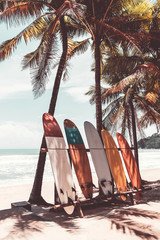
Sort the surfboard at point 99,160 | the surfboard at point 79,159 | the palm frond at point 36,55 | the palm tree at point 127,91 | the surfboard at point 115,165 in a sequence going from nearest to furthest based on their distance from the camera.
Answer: the surfboard at point 79,159
the surfboard at point 99,160
the surfboard at point 115,165
the palm frond at point 36,55
the palm tree at point 127,91

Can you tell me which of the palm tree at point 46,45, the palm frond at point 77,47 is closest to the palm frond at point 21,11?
the palm tree at point 46,45

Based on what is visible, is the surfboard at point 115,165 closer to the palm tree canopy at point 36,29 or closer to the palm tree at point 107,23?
the palm tree at point 107,23

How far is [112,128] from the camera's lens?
1441 centimetres

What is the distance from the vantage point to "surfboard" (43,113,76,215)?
5.08m

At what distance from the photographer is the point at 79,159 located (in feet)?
19.5

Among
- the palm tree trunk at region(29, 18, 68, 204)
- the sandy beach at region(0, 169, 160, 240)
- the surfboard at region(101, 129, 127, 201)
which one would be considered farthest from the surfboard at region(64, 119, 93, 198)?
the palm tree trunk at region(29, 18, 68, 204)

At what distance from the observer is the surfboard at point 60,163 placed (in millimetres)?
5082

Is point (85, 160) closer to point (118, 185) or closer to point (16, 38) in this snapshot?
point (118, 185)

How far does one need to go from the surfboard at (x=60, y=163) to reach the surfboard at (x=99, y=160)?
3.13 ft

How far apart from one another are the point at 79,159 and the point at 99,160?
68cm

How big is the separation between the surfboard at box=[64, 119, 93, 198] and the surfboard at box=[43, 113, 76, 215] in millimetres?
268

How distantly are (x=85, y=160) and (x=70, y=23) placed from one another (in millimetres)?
6106

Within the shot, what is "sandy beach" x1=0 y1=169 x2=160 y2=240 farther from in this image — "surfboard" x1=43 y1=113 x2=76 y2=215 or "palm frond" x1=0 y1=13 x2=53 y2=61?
"palm frond" x1=0 y1=13 x2=53 y2=61

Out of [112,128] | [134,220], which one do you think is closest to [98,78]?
[134,220]
